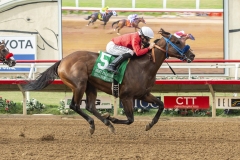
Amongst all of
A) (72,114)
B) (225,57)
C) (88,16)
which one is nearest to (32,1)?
(88,16)

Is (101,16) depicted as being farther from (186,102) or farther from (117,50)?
(117,50)

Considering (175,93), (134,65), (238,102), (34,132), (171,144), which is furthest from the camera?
(175,93)

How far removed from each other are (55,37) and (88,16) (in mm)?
962

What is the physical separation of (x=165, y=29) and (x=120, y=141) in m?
6.60

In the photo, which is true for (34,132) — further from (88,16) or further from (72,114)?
(88,16)

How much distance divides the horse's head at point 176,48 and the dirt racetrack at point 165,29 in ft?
17.8

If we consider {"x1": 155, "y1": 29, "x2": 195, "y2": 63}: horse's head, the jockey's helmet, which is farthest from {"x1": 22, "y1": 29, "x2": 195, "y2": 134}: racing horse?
the jockey's helmet

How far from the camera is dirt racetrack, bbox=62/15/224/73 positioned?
13703 mm

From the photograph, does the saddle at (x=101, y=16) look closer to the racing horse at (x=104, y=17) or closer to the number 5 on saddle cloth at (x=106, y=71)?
the racing horse at (x=104, y=17)

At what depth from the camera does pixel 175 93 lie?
509 inches

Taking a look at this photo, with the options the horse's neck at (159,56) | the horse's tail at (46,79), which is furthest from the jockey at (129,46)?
the horse's tail at (46,79)

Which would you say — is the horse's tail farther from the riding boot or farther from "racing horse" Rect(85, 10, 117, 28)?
"racing horse" Rect(85, 10, 117, 28)

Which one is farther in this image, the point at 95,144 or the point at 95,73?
the point at 95,73

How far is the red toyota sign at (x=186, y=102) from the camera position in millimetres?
11617
